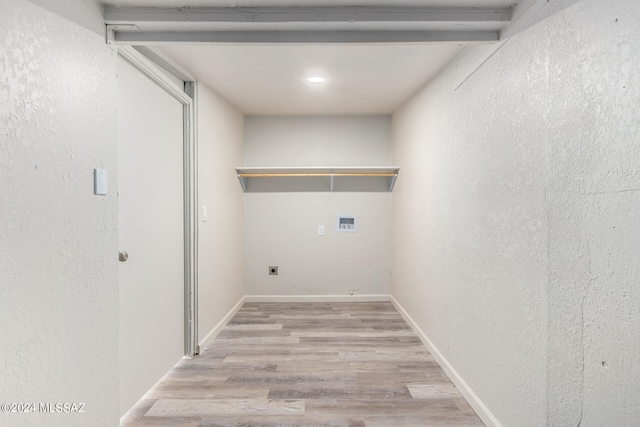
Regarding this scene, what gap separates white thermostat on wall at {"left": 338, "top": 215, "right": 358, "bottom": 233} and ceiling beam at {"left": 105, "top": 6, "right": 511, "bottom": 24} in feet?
9.16

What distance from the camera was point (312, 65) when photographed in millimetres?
2439

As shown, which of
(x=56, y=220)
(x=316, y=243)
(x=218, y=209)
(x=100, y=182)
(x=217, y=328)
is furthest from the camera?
(x=316, y=243)

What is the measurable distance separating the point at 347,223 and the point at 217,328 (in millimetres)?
1974

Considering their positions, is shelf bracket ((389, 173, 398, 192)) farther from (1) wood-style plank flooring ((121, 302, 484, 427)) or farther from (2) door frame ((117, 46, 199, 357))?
(2) door frame ((117, 46, 199, 357))

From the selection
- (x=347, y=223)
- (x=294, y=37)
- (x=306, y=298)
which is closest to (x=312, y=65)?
(x=294, y=37)

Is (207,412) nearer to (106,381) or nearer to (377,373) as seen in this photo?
(106,381)

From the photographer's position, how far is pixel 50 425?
47.5 inches

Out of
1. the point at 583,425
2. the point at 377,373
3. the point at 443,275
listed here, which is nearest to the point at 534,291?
the point at 583,425

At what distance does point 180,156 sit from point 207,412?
5.91ft

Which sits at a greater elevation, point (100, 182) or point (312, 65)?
point (312, 65)

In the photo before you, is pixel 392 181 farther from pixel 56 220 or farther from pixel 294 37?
pixel 56 220

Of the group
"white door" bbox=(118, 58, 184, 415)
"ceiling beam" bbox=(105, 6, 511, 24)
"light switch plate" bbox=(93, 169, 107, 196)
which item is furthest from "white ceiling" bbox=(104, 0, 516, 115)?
"light switch plate" bbox=(93, 169, 107, 196)

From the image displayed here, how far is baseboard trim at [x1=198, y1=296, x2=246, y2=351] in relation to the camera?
2.76 metres

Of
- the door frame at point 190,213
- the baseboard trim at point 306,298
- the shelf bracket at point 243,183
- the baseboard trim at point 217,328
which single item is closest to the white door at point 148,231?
the door frame at point 190,213
